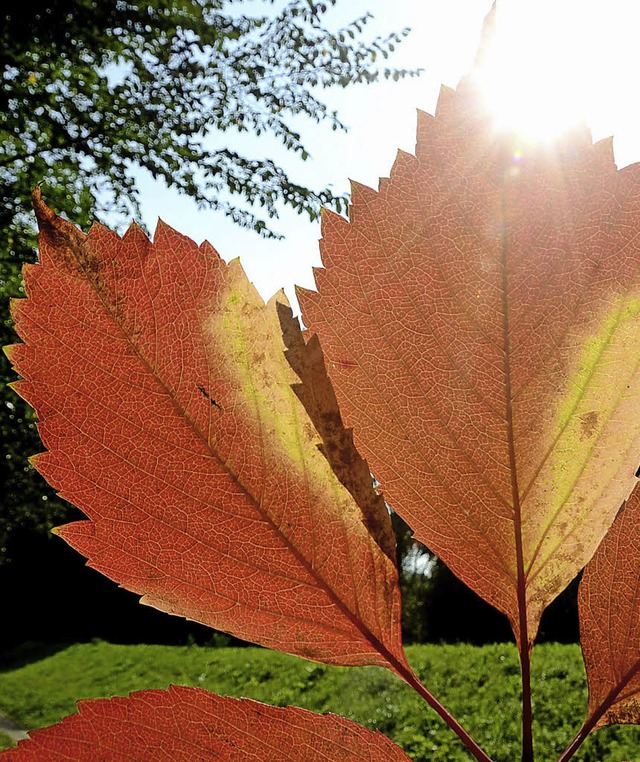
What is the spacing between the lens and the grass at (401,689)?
6.03 metres

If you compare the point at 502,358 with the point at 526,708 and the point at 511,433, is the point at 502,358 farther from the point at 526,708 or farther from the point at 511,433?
the point at 526,708

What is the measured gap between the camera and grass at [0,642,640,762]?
603cm

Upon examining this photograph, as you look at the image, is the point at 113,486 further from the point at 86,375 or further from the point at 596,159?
the point at 596,159

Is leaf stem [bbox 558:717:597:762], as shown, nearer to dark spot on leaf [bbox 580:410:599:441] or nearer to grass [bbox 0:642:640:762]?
dark spot on leaf [bbox 580:410:599:441]

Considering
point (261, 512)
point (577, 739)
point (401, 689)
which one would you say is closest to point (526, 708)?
point (577, 739)

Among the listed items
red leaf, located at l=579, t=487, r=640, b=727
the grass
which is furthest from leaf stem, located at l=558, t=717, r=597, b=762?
the grass

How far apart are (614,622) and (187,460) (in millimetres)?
206

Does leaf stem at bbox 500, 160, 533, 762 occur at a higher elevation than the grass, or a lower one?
higher

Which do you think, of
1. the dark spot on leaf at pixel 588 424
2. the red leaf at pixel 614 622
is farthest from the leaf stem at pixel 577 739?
the dark spot on leaf at pixel 588 424

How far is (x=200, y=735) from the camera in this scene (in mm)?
296

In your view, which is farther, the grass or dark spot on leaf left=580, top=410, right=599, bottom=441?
the grass

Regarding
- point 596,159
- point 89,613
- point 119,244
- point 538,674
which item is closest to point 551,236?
point 596,159

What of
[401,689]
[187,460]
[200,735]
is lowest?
[401,689]

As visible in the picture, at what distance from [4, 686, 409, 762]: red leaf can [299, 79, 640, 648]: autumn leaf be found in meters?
0.09
